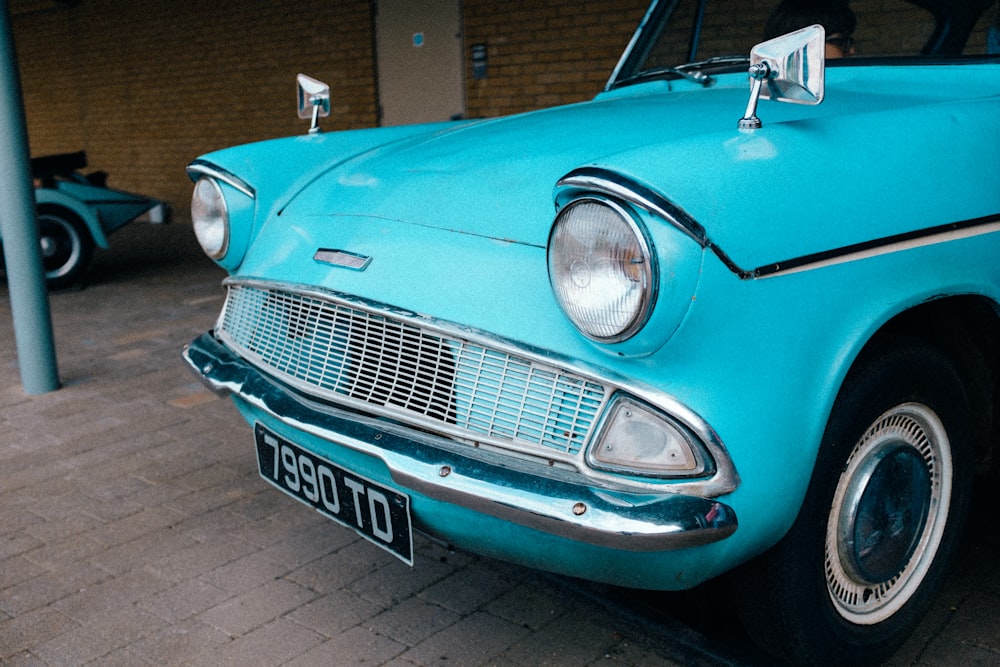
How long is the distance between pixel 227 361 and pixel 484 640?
92 cm

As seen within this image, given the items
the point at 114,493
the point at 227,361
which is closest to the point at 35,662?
the point at 227,361

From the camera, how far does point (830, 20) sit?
267 cm

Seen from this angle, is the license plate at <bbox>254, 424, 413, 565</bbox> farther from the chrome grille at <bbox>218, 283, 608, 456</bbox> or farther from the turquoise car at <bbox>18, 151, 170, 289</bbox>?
the turquoise car at <bbox>18, 151, 170, 289</bbox>

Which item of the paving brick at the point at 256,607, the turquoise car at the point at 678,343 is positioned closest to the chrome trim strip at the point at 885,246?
the turquoise car at the point at 678,343

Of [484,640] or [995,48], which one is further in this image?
[995,48]

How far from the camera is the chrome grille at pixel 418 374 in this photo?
1745 millimetres

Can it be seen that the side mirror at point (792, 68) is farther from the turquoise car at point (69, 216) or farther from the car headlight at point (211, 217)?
the turquoise car at point (69, 216)

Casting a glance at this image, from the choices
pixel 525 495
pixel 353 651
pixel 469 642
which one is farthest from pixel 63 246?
pixel 525 495

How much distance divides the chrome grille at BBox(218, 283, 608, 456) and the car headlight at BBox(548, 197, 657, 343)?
0.13m

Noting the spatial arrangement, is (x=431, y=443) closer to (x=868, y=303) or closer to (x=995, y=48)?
(x=868, y=303)

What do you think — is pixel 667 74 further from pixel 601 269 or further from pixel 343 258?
pixel 601 269

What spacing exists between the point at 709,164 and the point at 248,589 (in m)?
1.63

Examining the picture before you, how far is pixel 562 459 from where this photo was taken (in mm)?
1718

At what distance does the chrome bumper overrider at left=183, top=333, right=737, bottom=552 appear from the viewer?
1597 millimetres
